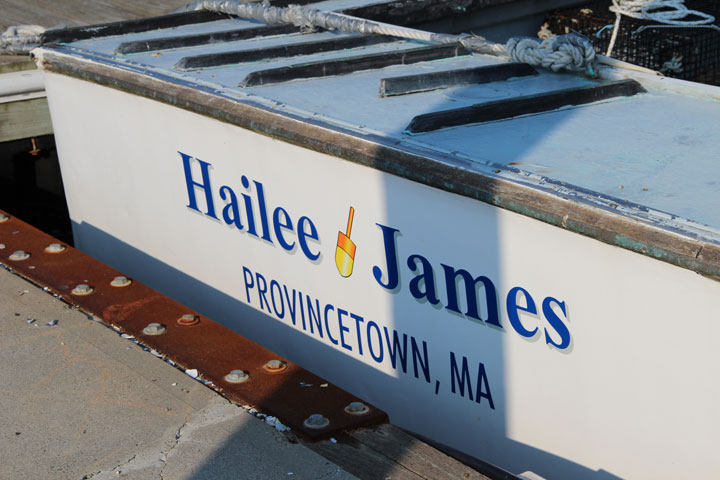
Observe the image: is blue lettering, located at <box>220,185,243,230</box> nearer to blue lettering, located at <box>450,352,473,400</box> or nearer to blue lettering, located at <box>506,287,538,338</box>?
blue lettering, located at <box>450,352,473,400</box>

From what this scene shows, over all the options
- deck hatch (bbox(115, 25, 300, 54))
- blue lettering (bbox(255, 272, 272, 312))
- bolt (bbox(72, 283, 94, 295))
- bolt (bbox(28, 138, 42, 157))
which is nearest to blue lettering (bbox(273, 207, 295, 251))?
blue lettering (bbox(255, 272, 272, 312))

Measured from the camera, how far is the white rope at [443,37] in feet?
12.6

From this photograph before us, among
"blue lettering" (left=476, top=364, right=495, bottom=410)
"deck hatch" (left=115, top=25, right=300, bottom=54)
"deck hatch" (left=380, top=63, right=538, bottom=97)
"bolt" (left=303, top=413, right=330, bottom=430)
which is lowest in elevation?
"blue lettering" (left=476, top=364, right=495, bottom=410)

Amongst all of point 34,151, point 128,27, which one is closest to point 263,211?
point 128,27

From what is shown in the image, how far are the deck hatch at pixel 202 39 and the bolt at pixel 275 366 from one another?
228 centimetres

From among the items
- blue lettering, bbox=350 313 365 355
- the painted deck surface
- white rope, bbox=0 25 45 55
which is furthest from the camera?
white rope, bbox=0 25 45 55

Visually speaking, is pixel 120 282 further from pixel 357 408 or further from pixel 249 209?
pixel 357 408

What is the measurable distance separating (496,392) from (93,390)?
138 cm

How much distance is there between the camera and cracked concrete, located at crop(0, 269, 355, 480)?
2.57 metres

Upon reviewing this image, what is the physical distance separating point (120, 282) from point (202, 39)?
169 centimetres

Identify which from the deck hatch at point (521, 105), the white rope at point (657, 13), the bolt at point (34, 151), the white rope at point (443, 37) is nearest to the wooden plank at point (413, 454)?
the deck hatch at point (521, 105)

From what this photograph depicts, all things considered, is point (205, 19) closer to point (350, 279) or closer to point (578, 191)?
point (350, 279)

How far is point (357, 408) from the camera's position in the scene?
283 cm

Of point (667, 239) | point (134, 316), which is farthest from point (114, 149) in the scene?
point (667, 239)
